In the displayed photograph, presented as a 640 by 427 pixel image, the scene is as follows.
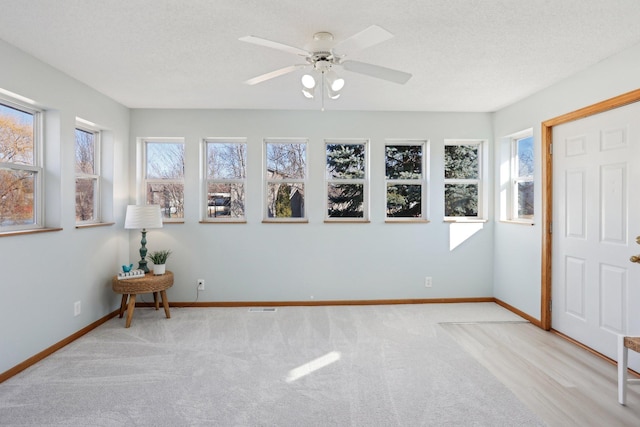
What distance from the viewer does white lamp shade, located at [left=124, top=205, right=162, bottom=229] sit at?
12.9 feet

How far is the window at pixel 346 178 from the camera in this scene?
4.65m

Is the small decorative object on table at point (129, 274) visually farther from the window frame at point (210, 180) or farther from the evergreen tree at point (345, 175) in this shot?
the evergreen tree at point (345, 175)

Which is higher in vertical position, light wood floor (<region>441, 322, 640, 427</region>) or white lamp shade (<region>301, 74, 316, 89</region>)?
white lamp shade (<region>301, 74, 316, 89</region>)

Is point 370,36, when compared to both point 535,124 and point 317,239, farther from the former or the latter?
point 317,239

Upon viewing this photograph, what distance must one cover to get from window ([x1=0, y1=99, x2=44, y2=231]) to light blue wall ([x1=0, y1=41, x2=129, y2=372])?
0.28ft

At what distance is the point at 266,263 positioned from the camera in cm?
448

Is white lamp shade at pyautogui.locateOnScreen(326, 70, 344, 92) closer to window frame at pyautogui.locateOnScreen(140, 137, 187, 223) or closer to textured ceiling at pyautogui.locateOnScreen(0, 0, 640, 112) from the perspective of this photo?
textured ceiling at pyautogui.locateOnScreen(0, 0, 640, 112)

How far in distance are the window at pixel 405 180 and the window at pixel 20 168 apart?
3695 mm

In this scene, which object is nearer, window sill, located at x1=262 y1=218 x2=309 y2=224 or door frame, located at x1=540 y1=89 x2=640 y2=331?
door frame, located at x1=540 y1=89 x2=640 y2=331

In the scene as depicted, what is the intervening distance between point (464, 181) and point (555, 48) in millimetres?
2169

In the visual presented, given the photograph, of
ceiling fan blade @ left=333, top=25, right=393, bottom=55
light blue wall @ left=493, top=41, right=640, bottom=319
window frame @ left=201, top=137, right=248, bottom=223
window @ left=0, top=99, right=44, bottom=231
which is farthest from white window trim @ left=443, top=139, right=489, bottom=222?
window @ left=0, top=99, right=44, bottom=231

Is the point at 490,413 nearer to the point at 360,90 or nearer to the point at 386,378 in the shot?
the point at 386,378

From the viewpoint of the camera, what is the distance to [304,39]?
252cm

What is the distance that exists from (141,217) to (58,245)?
0.87 metres
